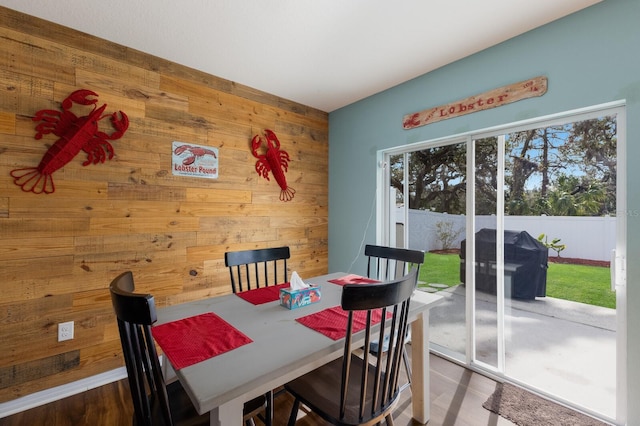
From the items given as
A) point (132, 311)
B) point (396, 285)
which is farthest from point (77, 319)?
point (396, 285)

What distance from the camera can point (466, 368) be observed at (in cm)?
234

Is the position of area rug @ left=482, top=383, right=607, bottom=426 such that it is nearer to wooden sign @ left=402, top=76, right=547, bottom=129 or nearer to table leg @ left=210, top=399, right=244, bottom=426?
table leg @ left=210, top=399, right=244, bottom=426

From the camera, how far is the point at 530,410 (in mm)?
1852

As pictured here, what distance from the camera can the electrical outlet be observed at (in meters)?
1.98

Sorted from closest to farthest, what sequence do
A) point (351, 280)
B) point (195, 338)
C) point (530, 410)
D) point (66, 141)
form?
point (195, 338) → point (530, 410) → point (66, 141) → point (351, 280)

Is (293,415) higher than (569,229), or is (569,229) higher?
(569,229)

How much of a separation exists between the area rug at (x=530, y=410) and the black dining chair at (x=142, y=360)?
165 centimetres

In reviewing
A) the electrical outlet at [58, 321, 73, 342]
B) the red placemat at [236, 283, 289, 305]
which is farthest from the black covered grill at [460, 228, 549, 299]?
the electrical outlet at [58, 321, 73, 342]

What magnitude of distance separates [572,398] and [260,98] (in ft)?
11.2

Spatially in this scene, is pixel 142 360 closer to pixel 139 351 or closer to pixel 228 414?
pixel 139 351

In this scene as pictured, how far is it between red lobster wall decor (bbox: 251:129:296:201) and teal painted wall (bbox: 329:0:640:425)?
2.53 ft

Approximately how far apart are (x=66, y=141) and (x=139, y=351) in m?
1.72

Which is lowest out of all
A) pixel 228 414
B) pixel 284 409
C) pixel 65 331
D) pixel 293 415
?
pixel 284 409

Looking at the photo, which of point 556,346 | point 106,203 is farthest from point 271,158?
point 556,346
